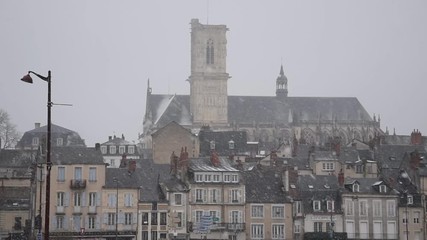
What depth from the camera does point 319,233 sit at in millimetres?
81375

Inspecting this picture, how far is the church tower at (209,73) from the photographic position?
186m

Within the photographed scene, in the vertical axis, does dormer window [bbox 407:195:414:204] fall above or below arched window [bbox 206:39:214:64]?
below

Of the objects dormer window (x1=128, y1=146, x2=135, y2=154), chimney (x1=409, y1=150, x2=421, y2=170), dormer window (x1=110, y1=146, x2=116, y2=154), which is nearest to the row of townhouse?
chimney (x1=409, y1=150, x2=421, y2=170)

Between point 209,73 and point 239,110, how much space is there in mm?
10892

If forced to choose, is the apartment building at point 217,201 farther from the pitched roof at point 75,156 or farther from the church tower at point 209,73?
the church tower at point 209,73

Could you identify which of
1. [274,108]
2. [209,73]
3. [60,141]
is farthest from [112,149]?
[274,108]

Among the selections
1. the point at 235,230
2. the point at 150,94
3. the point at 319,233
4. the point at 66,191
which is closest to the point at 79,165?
the point at 66,191

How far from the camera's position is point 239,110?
191625mm

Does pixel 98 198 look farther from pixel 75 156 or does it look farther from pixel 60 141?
pixel 60 141

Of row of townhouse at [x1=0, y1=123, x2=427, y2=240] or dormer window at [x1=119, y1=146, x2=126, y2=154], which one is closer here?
row of townhouse at [x1=0, y1=123, x2=427, y2=240]

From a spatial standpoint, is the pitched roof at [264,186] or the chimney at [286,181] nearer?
the pitched roof at [264,186]

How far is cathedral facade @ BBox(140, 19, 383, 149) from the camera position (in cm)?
18462

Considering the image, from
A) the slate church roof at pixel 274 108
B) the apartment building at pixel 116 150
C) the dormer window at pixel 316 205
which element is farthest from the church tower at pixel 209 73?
the dormer window at pixel 316 205

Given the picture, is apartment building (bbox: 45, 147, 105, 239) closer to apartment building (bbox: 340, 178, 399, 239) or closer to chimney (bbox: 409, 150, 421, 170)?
apartment building (bbox: 340, 178, 399, 239)
